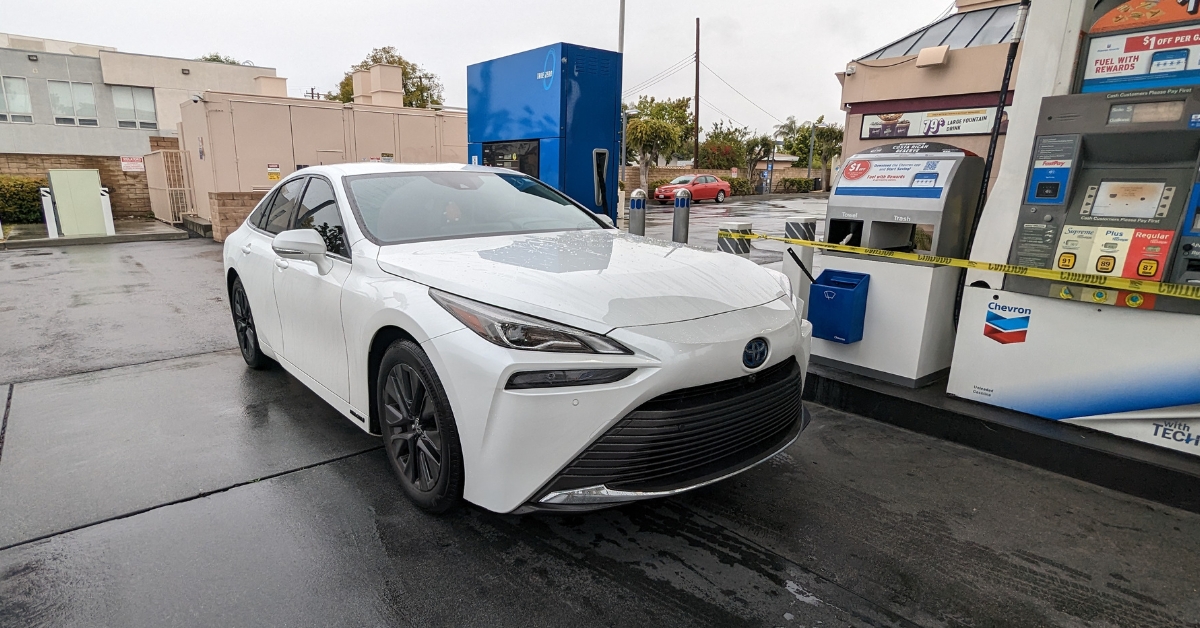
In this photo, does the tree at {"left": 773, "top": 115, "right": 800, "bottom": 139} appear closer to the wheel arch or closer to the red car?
the red car

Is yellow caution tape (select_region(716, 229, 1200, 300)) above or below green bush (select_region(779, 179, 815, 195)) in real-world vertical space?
below

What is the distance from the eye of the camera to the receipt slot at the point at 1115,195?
2912 millimetres

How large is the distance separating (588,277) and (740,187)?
35.0 meters

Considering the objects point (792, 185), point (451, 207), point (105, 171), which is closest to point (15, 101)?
point (105, 171)

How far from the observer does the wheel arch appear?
2.71 m

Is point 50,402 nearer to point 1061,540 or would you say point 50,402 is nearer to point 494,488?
point 494,488

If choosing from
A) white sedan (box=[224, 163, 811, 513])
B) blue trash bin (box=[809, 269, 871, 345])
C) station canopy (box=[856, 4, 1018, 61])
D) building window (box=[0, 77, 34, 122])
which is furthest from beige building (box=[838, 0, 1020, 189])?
building window (box=[0, 77, 34, 122])

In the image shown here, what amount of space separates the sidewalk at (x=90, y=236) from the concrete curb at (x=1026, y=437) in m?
15.2

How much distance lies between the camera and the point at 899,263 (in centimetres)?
399

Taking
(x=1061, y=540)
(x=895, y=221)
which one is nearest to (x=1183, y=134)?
(x=895, y=221)

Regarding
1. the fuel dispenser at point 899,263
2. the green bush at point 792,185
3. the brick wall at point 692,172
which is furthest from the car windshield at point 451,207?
the green bush at point 792,185

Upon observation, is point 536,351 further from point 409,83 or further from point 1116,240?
point 409,83

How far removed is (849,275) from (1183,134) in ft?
5.71

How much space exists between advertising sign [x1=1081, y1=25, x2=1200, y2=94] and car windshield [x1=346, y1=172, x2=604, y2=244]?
107 inches
